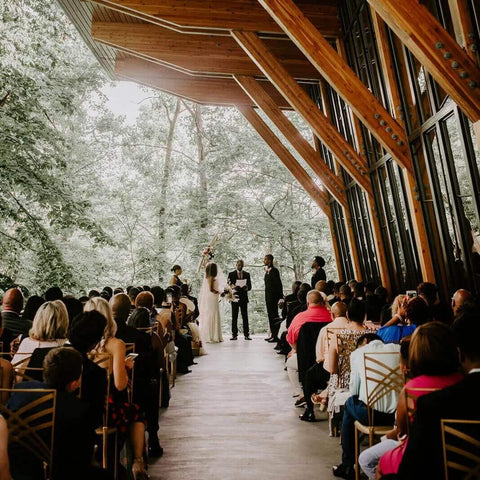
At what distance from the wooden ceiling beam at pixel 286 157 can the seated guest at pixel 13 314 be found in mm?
7355

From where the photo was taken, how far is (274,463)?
359cm

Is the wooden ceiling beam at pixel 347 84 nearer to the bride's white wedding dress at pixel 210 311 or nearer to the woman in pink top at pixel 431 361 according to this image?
the woman in pink top at pixel 431 361

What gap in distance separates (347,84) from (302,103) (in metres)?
1.76

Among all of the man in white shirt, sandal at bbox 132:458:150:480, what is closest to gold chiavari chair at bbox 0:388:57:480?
sandal at bbox 132:458:150:480

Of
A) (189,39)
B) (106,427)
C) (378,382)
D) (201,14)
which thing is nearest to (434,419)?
(378,382)

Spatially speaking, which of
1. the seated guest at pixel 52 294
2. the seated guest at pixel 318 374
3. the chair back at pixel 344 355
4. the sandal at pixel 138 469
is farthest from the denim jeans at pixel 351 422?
the seated guest at pixel 52 294

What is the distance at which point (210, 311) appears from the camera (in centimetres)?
1025

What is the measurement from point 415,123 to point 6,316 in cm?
531

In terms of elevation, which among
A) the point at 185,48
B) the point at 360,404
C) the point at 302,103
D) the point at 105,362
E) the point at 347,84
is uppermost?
the point at 185,48

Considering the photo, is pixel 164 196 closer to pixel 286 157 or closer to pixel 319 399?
pixel 286 157

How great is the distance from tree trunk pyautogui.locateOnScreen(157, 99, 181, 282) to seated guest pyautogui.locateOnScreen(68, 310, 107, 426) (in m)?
11.5

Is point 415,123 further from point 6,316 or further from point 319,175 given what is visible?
point 6,316

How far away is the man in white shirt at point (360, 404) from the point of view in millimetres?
3186

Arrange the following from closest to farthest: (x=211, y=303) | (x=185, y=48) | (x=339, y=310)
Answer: (x=339, y=310)
(x=185, y=48)
(x=211, y=303)
